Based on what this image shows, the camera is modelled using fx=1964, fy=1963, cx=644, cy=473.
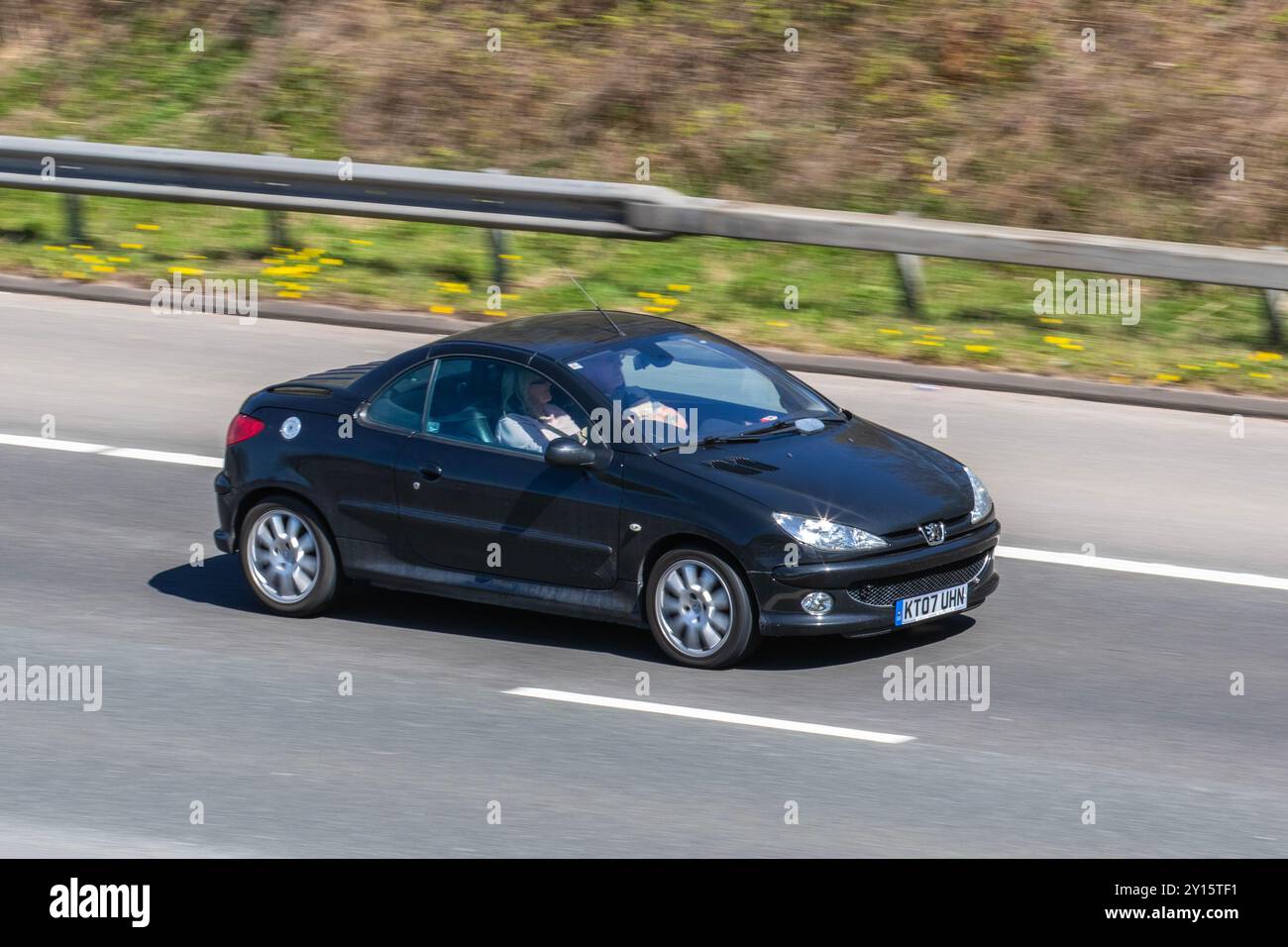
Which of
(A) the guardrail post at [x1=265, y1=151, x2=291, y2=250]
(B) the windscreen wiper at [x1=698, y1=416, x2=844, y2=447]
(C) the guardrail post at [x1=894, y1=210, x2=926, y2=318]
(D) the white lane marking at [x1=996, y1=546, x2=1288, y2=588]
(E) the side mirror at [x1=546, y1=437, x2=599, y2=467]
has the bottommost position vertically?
(D) the white lane marking at [x1=996, y1=546, x2=1288, y2=588]

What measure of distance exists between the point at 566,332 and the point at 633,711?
2.27 m

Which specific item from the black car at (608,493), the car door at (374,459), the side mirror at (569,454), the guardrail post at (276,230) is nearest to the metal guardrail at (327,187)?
the guardrail post at (276,230)

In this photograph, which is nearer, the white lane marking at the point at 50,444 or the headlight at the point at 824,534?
the headlight at the point at 824,534

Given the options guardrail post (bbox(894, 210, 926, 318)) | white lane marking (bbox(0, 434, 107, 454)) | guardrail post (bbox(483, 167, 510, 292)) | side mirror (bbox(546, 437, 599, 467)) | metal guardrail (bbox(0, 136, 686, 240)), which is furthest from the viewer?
guardrail post (bbox(483, 167, 510, 292))

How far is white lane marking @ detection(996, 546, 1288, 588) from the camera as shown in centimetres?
1087

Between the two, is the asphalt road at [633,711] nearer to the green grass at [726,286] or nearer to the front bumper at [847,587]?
the front bumper at [847,587]

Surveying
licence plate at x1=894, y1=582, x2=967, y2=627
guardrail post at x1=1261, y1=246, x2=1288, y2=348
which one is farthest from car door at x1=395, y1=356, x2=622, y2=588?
guardrail post at x1=1261, y1=246, x2=1288, y2=348

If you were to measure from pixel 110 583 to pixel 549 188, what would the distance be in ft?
22.4

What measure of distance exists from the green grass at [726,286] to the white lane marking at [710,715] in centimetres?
680

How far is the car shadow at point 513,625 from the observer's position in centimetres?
958

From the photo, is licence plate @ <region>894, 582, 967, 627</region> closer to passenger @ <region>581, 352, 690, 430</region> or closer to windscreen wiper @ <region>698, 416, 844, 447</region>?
windscreen wiper @ <region>698, 416, 844, 447</region>

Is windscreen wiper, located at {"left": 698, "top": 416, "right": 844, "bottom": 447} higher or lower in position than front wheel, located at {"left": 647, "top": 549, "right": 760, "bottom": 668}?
higher

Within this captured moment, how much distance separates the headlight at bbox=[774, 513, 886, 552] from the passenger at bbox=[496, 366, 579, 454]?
125 centimetres

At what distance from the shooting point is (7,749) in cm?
845
